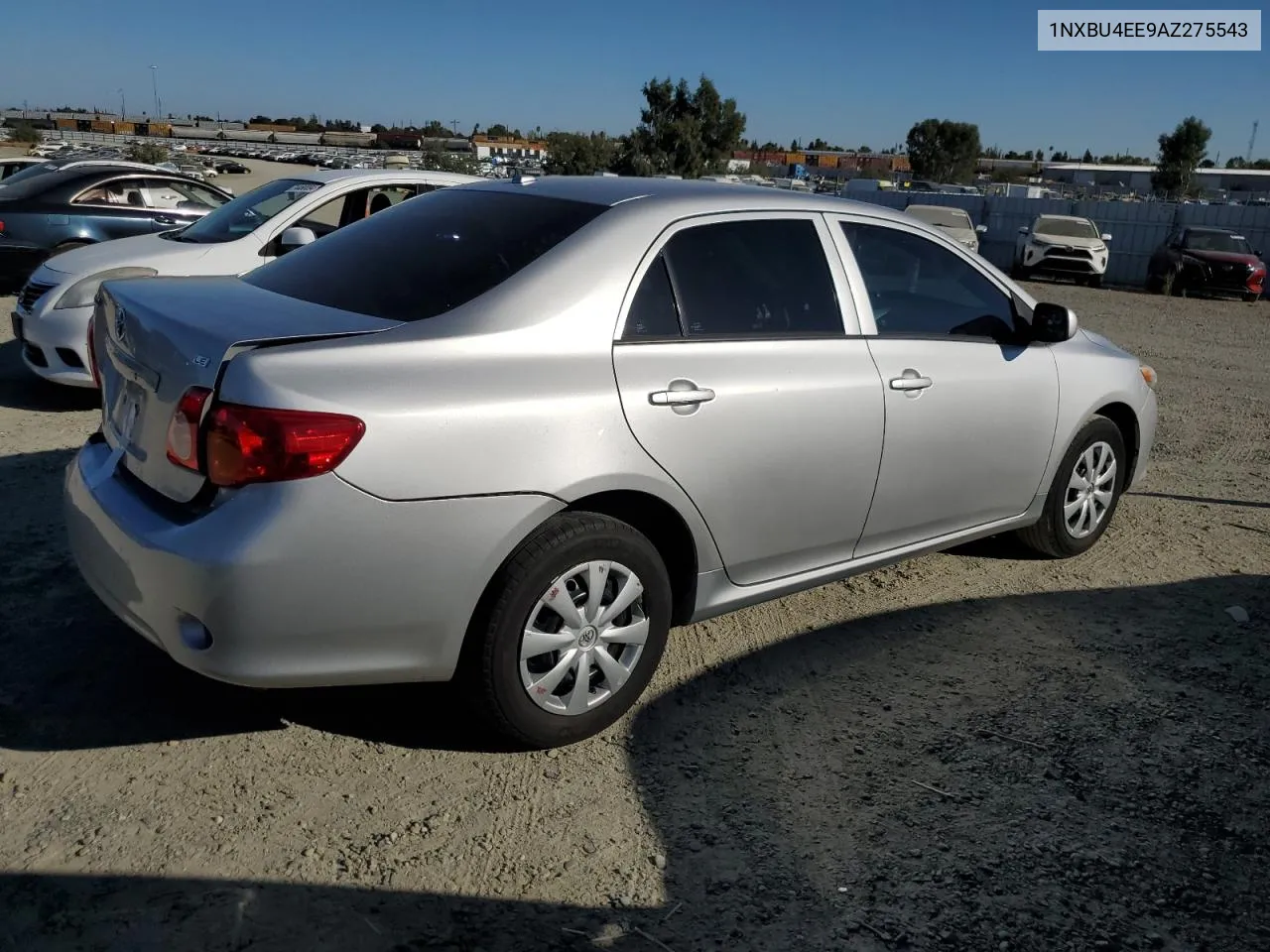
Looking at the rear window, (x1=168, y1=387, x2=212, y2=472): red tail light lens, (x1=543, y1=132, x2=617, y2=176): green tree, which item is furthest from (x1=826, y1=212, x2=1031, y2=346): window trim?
(x1=543, y1=132, x2=617, y2=176): green tree

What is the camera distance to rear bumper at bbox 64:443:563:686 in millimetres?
2654

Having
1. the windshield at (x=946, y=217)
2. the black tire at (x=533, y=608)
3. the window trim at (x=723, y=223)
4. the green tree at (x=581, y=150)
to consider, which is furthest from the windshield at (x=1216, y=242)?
the green tree at (x=581, y=150)

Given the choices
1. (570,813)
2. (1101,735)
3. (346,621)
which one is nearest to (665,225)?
(346,621)

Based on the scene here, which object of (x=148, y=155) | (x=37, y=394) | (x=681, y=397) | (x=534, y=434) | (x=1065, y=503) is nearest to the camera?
(x=534, y=434)

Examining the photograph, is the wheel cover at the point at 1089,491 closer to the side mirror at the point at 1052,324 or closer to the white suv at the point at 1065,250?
the side mirror at the point at 1052,324

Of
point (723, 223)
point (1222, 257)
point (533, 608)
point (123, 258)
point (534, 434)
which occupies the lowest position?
point (533, 608)

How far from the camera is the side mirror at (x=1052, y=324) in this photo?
4.50 m

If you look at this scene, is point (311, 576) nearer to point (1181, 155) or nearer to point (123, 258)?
point (123, 258)

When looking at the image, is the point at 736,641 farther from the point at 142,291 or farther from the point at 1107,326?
the point at 1107,326

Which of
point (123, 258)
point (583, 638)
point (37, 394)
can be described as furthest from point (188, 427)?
point (37, 394)

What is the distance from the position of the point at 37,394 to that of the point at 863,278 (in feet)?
20.1

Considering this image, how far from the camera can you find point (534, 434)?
2959mm

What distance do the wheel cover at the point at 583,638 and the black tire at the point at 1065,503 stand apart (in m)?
2.50

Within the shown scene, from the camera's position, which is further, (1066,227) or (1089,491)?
(1066,227)
